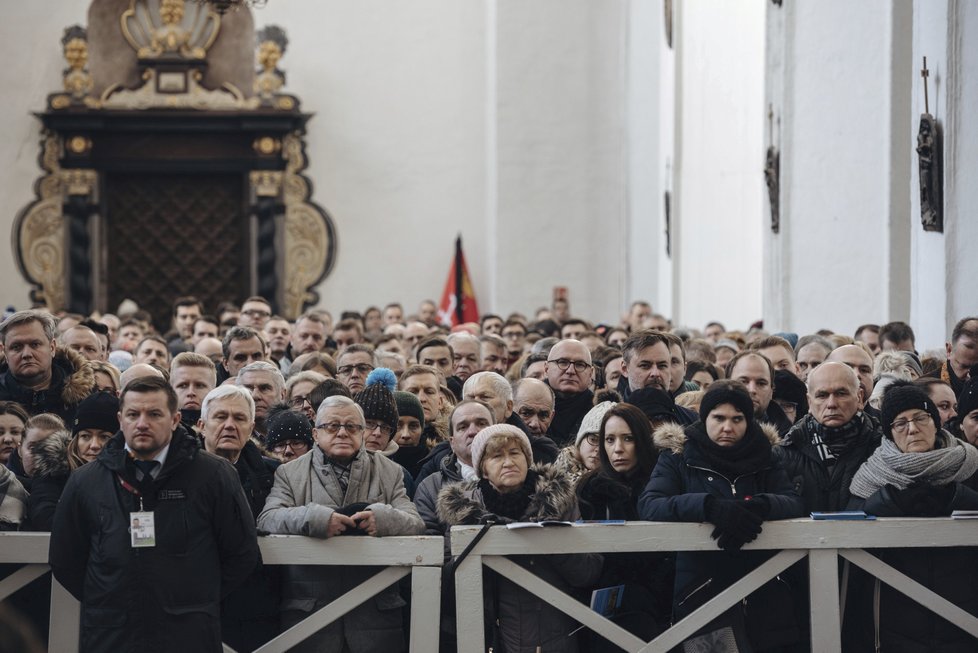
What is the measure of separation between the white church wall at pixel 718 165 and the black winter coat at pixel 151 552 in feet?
41.3

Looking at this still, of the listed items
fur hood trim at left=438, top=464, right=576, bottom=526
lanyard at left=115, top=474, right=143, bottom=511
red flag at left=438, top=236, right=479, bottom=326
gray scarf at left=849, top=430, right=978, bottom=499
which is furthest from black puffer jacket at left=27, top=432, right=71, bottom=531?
red flag at left=438, top=236, right=479, bottom=326

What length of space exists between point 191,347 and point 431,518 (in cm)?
616

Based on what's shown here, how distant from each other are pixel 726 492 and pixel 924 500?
826mm

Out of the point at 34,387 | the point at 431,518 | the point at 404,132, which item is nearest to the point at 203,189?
the point at 404,132

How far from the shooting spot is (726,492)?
242 inches

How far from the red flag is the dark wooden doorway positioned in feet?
9.27

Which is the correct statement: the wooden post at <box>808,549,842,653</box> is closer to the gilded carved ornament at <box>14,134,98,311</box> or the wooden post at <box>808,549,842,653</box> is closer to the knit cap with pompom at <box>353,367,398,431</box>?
the knit cap with pompom at <box>353,367,398,431</box>

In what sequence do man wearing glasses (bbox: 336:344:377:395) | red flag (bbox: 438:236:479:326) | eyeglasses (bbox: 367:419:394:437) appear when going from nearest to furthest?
eyeglasses (bbox: 367:419:394:437), man wearing glasses (bbox: 336:344:377:395), red flag (bbox: 438:236:479:326)

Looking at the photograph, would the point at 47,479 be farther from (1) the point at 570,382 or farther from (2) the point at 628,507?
(1) the point at 570,382

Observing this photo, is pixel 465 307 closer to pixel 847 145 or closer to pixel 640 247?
pixel 640 247

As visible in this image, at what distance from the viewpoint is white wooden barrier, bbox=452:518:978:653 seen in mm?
6035

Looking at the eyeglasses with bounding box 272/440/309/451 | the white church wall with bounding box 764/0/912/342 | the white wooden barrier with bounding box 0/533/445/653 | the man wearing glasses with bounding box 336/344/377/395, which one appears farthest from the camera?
the white church wall with bounding box 764/0/912/342

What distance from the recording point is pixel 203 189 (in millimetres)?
21266

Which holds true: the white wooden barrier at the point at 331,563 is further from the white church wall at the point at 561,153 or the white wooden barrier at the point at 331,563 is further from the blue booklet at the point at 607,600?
the white church wall at the point at 561,153
